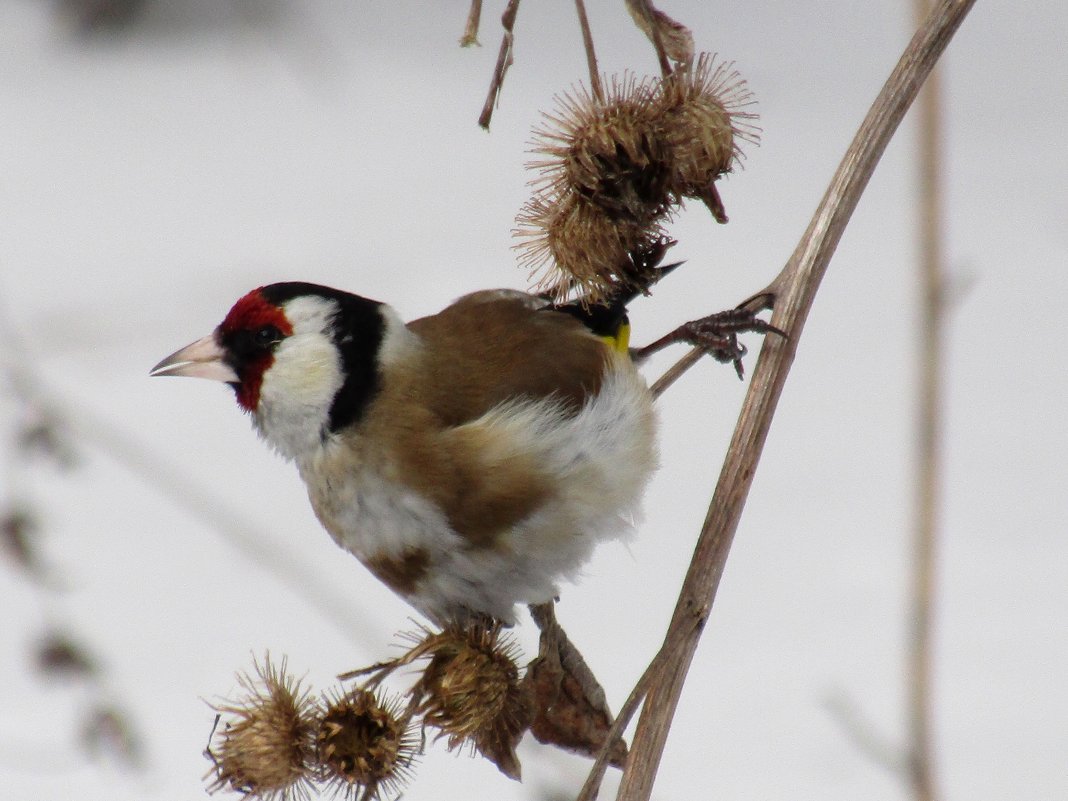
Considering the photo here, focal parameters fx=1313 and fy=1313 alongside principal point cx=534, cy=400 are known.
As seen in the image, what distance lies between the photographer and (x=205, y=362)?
1319mm

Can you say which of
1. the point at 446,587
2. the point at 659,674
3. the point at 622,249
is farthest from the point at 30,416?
the point at 659,674

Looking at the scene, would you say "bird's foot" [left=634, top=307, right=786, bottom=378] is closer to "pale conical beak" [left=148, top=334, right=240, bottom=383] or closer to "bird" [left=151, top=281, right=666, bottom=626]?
"bird" [left=151, top=281, right=666, bottom=626]

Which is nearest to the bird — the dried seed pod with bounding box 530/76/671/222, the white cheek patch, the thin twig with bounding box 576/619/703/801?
the white cheek patch

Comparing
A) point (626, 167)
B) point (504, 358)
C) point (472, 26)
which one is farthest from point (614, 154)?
point (504, 358)

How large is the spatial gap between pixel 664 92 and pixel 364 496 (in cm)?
49

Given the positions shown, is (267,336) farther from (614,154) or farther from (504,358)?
(614,154)

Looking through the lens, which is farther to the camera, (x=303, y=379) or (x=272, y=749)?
(x=303, y=379)

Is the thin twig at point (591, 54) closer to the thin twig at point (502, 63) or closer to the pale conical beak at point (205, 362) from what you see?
the thin twig at point (502, 63)

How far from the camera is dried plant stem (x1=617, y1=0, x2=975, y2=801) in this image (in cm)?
90

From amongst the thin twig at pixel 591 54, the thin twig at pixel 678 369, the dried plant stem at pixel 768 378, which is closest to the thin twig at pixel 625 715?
the dried plant stem at pixel 768 378

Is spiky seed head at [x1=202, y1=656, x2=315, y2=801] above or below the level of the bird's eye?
below

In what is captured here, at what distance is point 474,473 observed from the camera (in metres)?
1.25

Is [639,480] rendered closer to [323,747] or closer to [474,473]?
[474,473]

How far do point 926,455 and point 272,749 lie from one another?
1.92 feet
